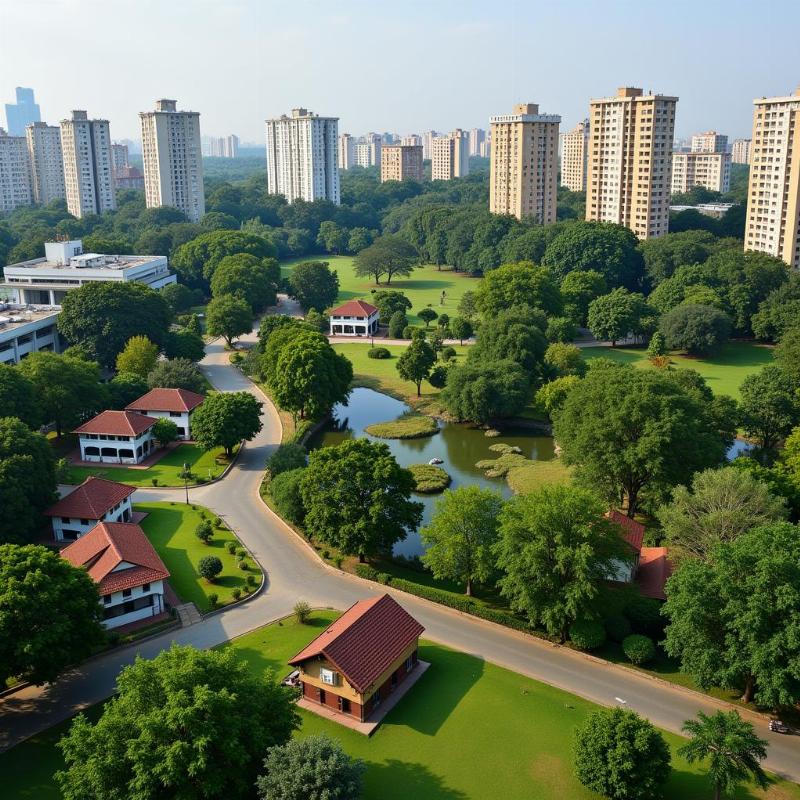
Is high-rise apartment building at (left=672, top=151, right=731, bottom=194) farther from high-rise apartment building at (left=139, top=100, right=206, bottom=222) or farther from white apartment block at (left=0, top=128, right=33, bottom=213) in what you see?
white apartment block at (left=0, top=128, right=33, bottom=213)

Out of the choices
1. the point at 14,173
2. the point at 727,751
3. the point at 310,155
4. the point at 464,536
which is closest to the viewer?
the point at 727,751

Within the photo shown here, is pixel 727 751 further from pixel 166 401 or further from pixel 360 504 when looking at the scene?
pixel 166 401

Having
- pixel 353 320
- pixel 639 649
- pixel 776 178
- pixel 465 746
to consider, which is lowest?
pixel 465 746

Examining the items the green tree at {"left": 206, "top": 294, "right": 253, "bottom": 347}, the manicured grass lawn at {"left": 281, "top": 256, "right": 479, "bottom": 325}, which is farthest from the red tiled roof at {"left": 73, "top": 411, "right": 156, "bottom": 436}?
the manicured grass lawn at {"left": 281, "top": 256, "right": 479, "bottom": 325}

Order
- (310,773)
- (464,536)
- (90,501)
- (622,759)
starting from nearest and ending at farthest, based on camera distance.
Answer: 1. (310,773)
2. (622,759)
3. (464,536)
4. (90,501)

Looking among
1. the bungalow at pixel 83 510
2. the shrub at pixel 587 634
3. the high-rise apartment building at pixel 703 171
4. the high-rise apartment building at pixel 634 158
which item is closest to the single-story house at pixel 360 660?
the shrub at pixel 587 634

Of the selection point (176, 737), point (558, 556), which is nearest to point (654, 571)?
point (558, 556)
